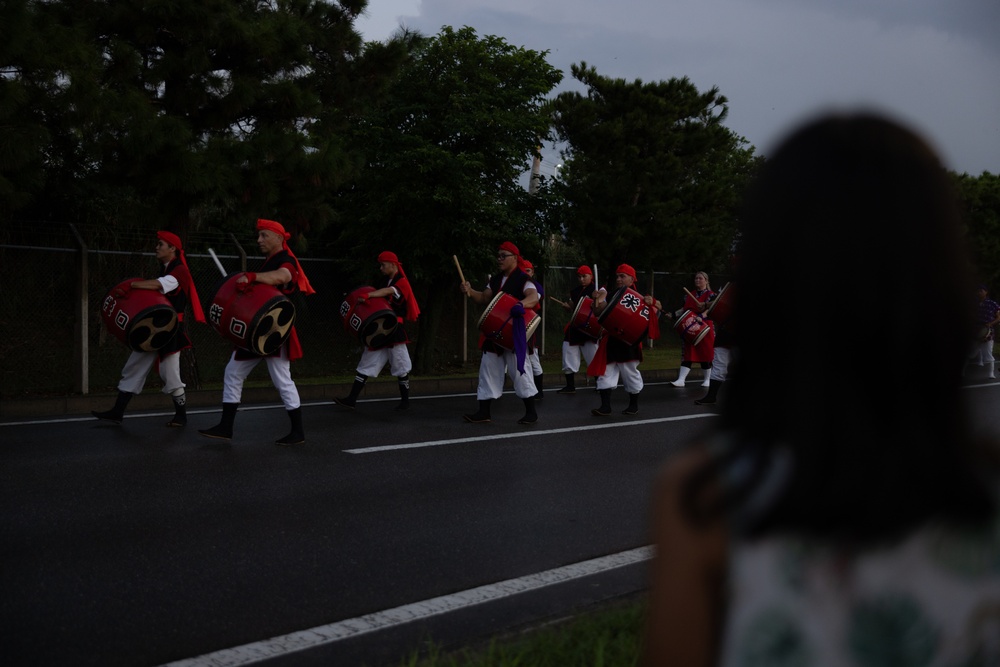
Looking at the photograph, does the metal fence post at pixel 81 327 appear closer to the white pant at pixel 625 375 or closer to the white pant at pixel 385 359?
the white pant at pixel 385 359

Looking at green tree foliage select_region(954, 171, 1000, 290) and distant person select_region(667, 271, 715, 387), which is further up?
green tree foliage select_region(954, 171, 1000, 290)

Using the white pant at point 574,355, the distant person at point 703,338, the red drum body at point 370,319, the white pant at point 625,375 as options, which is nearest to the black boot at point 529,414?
the white pant at point 625,375

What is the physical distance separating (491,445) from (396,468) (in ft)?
4.77

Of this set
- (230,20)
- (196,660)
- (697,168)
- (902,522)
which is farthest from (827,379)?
(697,168)

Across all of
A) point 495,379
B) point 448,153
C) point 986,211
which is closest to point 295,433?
point 495,379

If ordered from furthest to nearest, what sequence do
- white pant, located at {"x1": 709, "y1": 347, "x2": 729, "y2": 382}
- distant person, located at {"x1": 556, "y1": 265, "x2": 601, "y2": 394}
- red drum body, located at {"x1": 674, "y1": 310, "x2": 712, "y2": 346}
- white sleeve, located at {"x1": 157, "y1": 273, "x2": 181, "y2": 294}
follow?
red drum body, located at {"x1": 674, "y1": 310, "x2": 712, "y2": 346} → distant person, located at {"x1": 556, "y1": 265, "x2": 601, "y2": 394} → white pant, located at {"x1": 709, "y1": 347, "x2": 729, "y2": 382} → white sleeve, located at {"x1": 157, "y1": 273, "x2": 181, "y2": 294}

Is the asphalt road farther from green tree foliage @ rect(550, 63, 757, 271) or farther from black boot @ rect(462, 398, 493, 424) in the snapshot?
green tree foliage @ rect(550, 63, 757, 271)

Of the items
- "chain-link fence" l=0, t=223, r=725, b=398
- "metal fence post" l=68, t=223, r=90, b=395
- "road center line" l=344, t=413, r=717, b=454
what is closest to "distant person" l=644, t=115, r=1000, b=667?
"road center line" l=344, t=413, r=717, b=454

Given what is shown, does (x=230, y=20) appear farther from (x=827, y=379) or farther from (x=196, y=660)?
(x=827, y=379)

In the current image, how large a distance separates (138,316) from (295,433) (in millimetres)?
1893

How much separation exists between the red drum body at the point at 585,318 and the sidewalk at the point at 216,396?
1.18 meters

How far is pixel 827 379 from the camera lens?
1282mm

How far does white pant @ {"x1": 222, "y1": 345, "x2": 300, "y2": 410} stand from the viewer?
9.01 metres

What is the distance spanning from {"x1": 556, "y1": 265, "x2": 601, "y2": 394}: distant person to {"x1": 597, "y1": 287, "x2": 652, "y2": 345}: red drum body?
7.29 ft
